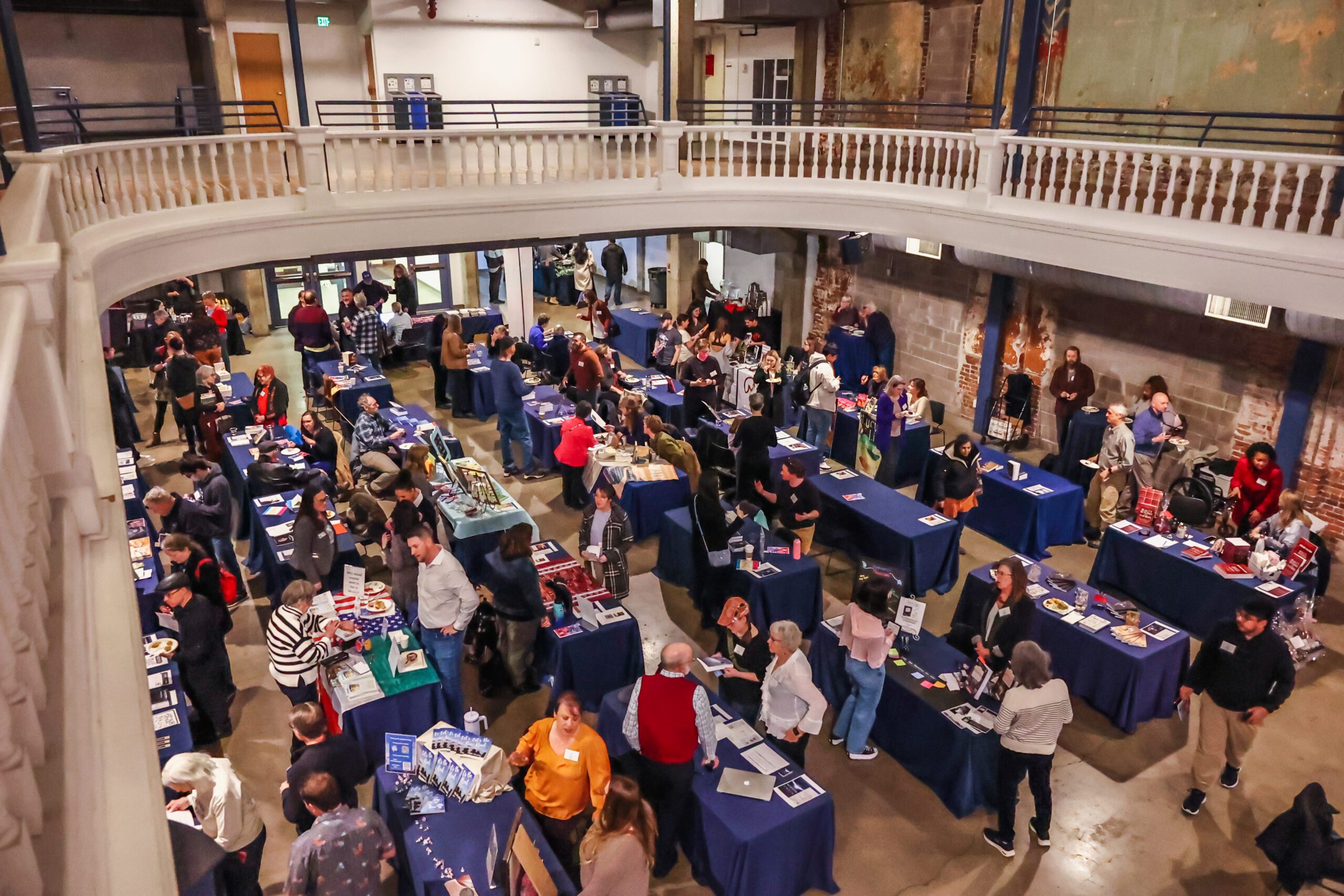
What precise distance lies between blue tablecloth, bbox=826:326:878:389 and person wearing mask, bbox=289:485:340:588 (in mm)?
8862

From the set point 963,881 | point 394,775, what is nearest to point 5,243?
point 394,775

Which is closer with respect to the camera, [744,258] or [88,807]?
[88,807]

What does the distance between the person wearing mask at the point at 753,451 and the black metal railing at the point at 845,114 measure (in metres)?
4.34

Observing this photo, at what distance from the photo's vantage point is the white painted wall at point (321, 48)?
1739 cm

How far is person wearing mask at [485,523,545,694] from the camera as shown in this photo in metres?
6.36

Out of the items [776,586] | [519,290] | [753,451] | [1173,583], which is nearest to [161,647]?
[776,586]

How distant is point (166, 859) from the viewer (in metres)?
1.44

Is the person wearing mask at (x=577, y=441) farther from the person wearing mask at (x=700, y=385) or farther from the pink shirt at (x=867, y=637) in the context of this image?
the pink shirt at (x=867, y=637)

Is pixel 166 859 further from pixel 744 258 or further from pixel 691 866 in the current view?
pixel 744 258

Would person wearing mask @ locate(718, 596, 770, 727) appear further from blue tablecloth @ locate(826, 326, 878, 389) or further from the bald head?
blue tablecloth @ locate(826, 326, 878, 389)

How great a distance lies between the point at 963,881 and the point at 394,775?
3304 millimetres

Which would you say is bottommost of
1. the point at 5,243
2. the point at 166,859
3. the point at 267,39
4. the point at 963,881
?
the point at 963,881

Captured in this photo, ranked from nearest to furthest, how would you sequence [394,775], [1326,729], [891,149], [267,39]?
[394,775]
[1326,729]
[891,149]
[267,39]

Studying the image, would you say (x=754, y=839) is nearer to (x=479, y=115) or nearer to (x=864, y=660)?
(x=864, y=660)
